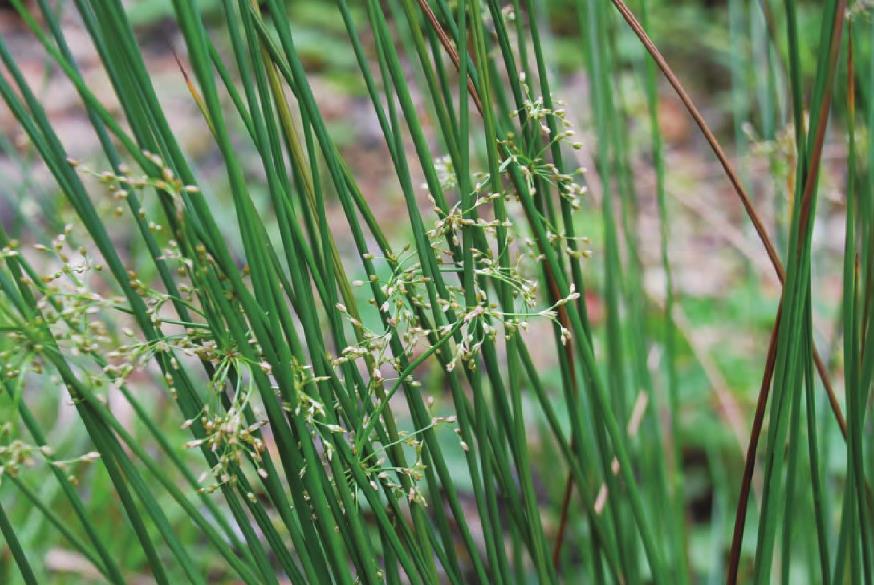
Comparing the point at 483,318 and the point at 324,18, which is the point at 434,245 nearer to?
the point at 483,318

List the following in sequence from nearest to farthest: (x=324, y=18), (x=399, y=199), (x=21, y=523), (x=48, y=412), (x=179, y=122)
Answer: (x=21, y=523) → (x=48, y=412) → (x=399, y=199) → (x=179, y=122) → (x=324, y=18)

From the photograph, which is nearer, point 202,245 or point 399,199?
point 202,245

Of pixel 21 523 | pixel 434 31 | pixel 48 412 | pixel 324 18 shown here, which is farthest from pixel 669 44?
pixel 434 31

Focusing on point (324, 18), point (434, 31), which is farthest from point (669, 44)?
point (434, 31)

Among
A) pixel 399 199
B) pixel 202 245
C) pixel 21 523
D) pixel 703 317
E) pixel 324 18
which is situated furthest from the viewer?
pixel 324 18

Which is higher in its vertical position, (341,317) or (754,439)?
(341,317)

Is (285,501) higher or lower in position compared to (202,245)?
lower

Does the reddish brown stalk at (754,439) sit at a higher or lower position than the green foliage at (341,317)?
lower

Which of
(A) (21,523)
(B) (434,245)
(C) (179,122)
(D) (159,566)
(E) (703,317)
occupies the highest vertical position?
(B) (434,245)

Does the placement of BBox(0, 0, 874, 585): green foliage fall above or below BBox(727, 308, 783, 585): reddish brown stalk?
above

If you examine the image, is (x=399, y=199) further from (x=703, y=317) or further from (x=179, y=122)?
(x=703, y=317)
